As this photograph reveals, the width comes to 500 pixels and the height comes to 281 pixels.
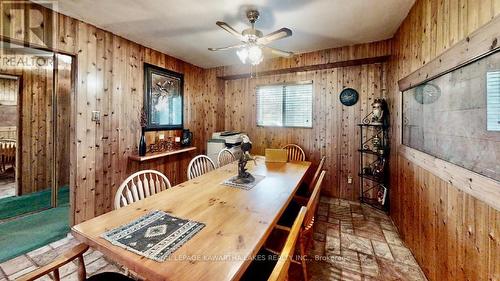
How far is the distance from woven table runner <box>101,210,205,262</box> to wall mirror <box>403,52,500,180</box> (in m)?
1.60

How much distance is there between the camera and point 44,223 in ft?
8.46

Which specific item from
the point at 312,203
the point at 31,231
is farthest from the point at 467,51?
the point at 31,231

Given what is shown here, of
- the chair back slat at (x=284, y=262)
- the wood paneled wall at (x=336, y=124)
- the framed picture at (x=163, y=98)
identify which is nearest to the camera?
the chair back slat at (x=284, y=262)

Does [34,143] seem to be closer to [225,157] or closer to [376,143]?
[225,157]

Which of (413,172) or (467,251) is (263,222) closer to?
(467,251)

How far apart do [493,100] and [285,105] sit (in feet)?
9.89

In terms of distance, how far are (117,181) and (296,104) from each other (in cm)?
318

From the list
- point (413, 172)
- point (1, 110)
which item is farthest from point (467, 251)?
point (1, 110)

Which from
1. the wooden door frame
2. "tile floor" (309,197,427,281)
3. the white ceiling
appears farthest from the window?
the wooden door frame

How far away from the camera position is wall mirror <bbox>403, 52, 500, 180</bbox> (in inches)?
41.3

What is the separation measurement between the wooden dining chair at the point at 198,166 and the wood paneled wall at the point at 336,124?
1.75 m

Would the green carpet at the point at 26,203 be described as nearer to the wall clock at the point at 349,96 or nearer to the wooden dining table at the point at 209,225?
the wooden dining table at the point at 209,225

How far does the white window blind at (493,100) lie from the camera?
102 centimetres

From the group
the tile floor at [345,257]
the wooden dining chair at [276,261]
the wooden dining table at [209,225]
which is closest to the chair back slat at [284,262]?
the wooden dining chair at [276,261]
